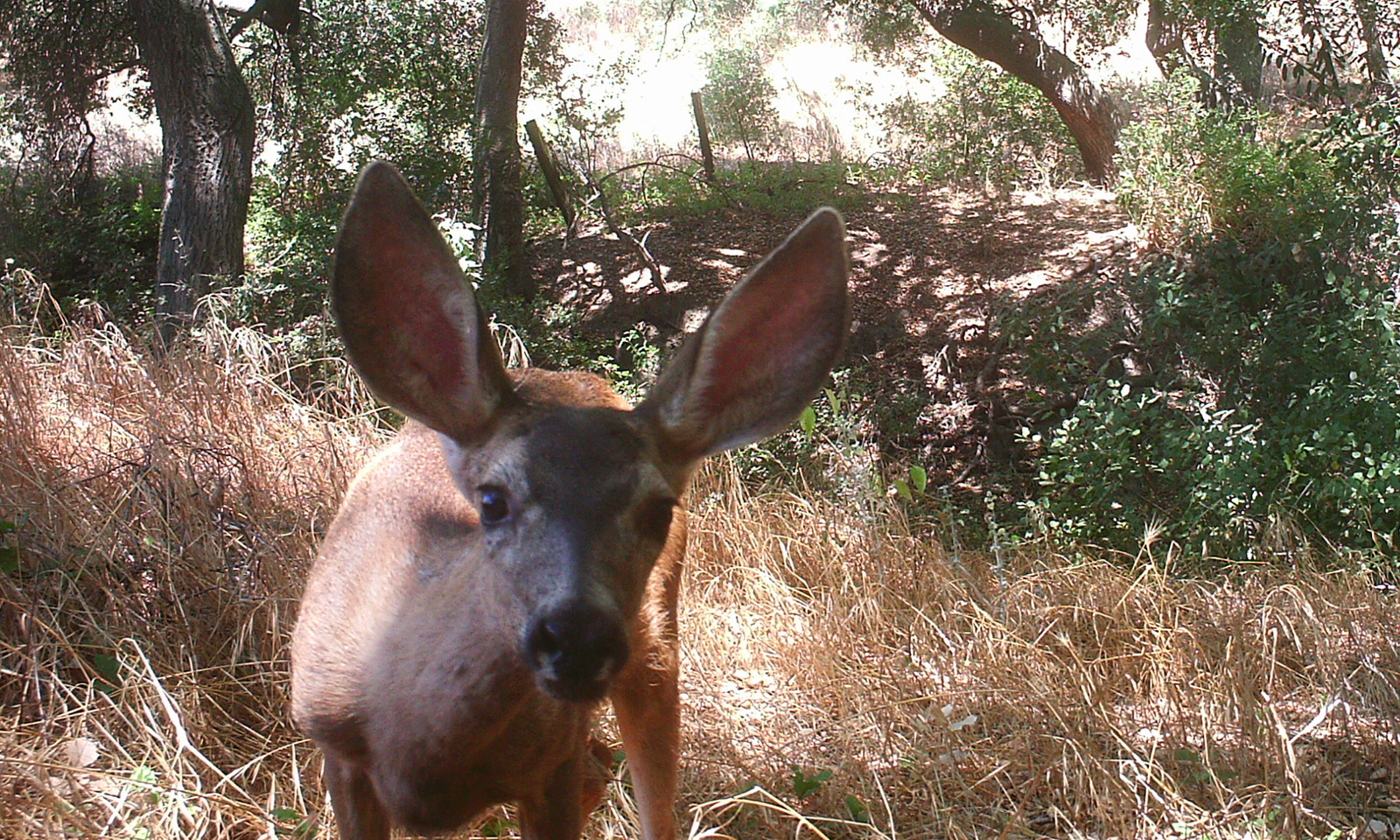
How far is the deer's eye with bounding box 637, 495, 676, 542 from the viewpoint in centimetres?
193

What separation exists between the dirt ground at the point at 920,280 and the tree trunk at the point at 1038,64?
0.57m

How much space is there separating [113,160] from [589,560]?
43.7 feet

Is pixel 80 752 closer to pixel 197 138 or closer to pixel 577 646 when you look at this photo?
pixel 577 646

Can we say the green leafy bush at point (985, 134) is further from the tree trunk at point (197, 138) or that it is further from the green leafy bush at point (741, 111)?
the tree trunk at point (197, 138)

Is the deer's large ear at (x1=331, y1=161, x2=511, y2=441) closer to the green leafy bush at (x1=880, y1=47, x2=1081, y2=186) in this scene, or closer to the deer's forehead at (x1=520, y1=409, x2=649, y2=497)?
the deer's forehead at (x1=520, y1=409, x2=649, y2=497)

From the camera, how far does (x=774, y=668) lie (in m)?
4.32

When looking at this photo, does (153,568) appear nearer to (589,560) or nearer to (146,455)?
(146,455)

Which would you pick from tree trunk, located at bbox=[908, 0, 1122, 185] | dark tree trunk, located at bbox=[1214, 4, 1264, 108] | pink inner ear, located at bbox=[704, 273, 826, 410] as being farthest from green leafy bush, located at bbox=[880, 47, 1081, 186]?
pink inner ear, located at bbox=[704, 273, 826, 410]

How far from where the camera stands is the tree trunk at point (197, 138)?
24.7ft

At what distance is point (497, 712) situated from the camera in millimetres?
2086

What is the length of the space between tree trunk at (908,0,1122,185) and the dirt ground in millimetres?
566

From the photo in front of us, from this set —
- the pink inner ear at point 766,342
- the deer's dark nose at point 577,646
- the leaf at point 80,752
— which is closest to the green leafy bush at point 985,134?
the pink inner ear at point 766,342

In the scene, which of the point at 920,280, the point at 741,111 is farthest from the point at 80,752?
the point at 741,111

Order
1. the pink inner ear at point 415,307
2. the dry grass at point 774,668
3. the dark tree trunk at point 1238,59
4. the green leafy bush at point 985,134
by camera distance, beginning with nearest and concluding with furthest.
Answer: the pink inner ear at point 415,307
the dry grass at point 774,668
the dark tree trunk at point 1238,59
the green leafy bush at point 985,134
